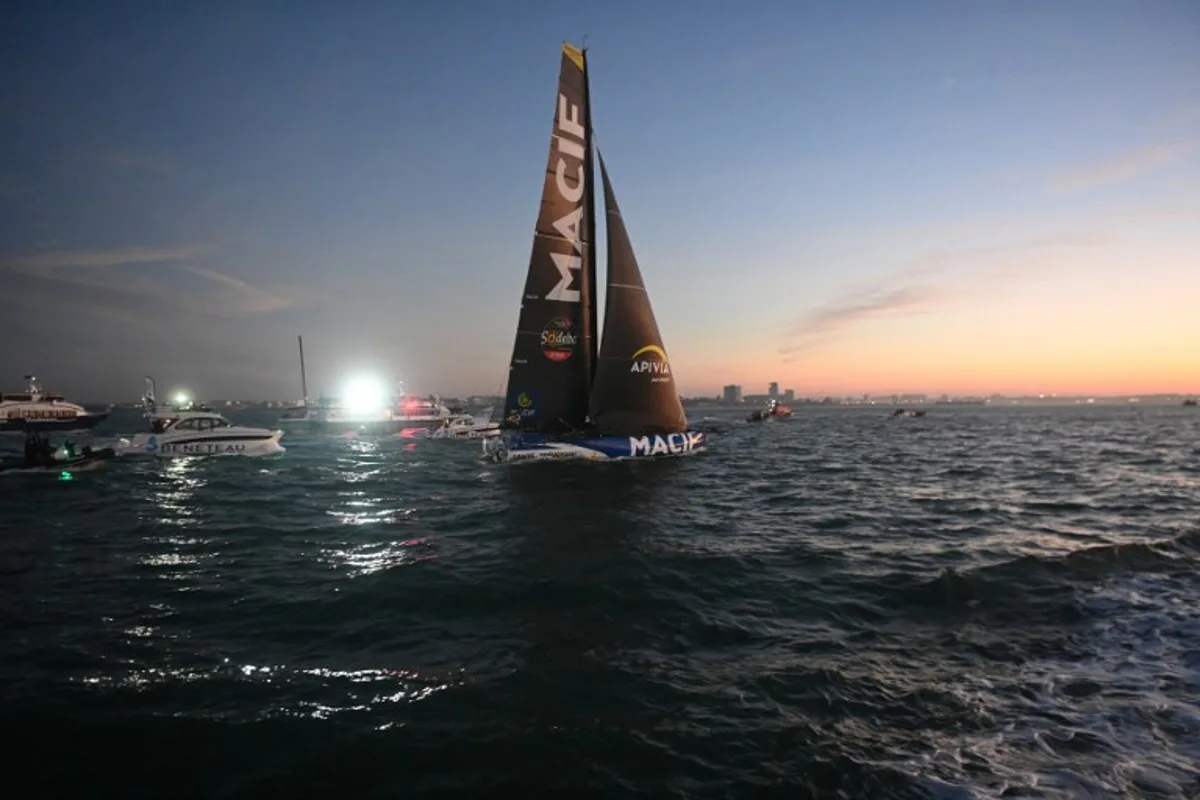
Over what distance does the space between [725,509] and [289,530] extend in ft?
36.5

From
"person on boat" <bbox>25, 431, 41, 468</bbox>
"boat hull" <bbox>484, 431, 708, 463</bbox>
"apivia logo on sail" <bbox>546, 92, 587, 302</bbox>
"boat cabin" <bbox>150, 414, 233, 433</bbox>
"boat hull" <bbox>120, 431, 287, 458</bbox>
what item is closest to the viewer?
"person on boat" <bbox>25, 431, 41, 468</bbox>

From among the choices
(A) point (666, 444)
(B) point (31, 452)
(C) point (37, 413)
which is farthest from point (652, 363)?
(C) point (37, 413)

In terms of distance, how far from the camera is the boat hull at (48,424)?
6387 centimetres

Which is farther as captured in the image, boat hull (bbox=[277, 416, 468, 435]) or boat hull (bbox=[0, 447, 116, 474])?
boat hull (bbox=[277, 416, 468, 435])

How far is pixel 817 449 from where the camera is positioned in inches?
1475

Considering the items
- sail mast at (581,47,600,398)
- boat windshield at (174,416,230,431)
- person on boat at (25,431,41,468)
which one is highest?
sail mast at (581,47,600,398)

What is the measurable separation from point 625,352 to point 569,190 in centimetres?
799

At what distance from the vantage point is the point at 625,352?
25047 millimetres

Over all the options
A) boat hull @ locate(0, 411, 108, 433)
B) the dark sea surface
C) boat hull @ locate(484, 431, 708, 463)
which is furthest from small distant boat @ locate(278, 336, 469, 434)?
the dark sea surface

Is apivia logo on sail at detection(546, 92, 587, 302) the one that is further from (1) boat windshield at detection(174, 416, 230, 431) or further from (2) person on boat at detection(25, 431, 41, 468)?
(2) person on boat at detection(25, 431, 41, 468)

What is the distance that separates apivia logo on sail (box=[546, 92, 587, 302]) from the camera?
25094 mm

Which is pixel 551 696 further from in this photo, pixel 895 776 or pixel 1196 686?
pixel 1196 686

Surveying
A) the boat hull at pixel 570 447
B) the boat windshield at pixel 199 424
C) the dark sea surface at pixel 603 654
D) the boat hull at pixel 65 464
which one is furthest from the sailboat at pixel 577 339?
the boat hull at pixel 65 464

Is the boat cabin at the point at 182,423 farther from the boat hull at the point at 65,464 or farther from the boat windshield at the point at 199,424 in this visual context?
the boat hull at the point at 65,464
